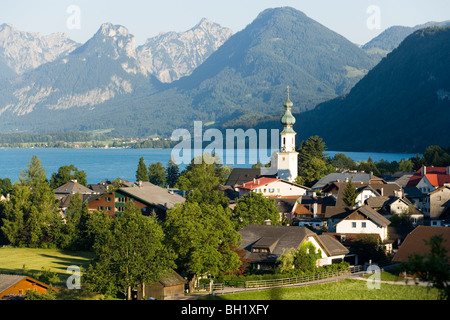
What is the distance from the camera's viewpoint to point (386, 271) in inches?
1898

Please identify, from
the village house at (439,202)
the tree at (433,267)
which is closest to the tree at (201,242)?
the tree at (433,267)

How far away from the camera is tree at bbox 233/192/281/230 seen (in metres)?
62.2

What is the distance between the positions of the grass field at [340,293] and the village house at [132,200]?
31.8m

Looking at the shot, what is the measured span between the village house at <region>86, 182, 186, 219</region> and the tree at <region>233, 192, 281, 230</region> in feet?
38.9

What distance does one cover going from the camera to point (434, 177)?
93.0 metres

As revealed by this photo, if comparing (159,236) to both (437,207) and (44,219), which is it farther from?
(437,207)

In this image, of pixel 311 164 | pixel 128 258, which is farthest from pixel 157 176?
pixel 128 258

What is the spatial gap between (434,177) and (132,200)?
39.8m

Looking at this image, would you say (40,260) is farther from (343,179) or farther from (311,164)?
(311,164)

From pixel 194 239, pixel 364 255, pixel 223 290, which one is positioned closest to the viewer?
pixel 223 290

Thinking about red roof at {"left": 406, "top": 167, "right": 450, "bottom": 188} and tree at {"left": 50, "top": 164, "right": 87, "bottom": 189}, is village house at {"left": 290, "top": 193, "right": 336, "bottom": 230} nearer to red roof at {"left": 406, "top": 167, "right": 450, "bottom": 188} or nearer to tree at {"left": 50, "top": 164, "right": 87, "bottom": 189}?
red roof at {"left": 406, "top": 167, "right": 450, "bottom": 188}

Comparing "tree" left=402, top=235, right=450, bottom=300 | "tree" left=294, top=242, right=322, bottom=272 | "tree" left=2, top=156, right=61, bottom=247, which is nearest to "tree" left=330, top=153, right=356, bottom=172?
"tree" left=2, top=156, right=61, bottom=247
